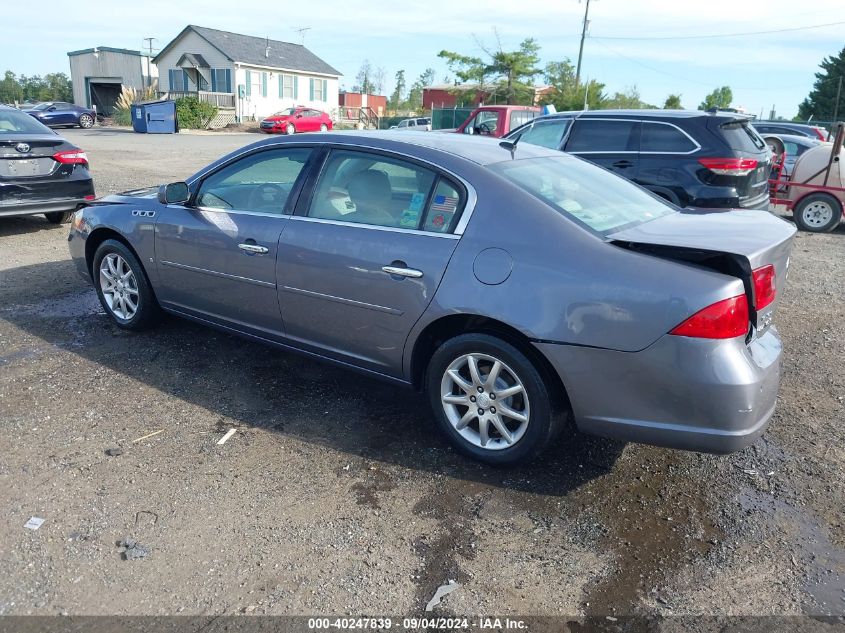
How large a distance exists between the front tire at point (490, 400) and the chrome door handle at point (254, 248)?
4.27ft

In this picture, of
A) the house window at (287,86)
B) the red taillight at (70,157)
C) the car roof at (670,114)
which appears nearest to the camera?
the car roof at (670,114)

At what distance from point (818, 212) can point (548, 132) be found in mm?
5044

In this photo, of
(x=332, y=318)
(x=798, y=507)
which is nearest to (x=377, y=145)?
(x=332, y=318)

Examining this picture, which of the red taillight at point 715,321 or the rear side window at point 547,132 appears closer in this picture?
the red taillight at point 715,321

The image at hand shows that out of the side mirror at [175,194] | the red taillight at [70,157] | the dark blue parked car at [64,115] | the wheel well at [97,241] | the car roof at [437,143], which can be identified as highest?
the car roof at [437,143]

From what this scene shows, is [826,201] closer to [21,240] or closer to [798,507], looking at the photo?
[798,507]

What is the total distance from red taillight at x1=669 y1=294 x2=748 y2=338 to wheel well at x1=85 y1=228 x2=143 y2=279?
12.9 ft

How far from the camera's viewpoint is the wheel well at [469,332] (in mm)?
3246

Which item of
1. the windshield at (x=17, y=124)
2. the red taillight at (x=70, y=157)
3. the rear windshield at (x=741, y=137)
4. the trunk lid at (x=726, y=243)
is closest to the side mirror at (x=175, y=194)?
the trunk lid at (x=726, y=243)

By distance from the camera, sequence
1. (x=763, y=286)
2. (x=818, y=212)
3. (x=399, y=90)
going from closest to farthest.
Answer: (x=763, y=286) → (x=818, y=212) → (x=399, y=90)

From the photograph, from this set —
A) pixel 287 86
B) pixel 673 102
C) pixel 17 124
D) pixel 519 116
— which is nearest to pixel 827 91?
pixel 673 102

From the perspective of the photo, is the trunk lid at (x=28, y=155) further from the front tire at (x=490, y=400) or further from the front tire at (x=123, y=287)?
the front tire at (x=490, y=400)

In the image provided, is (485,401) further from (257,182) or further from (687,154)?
(687,154)

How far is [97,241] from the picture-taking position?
540 cm
